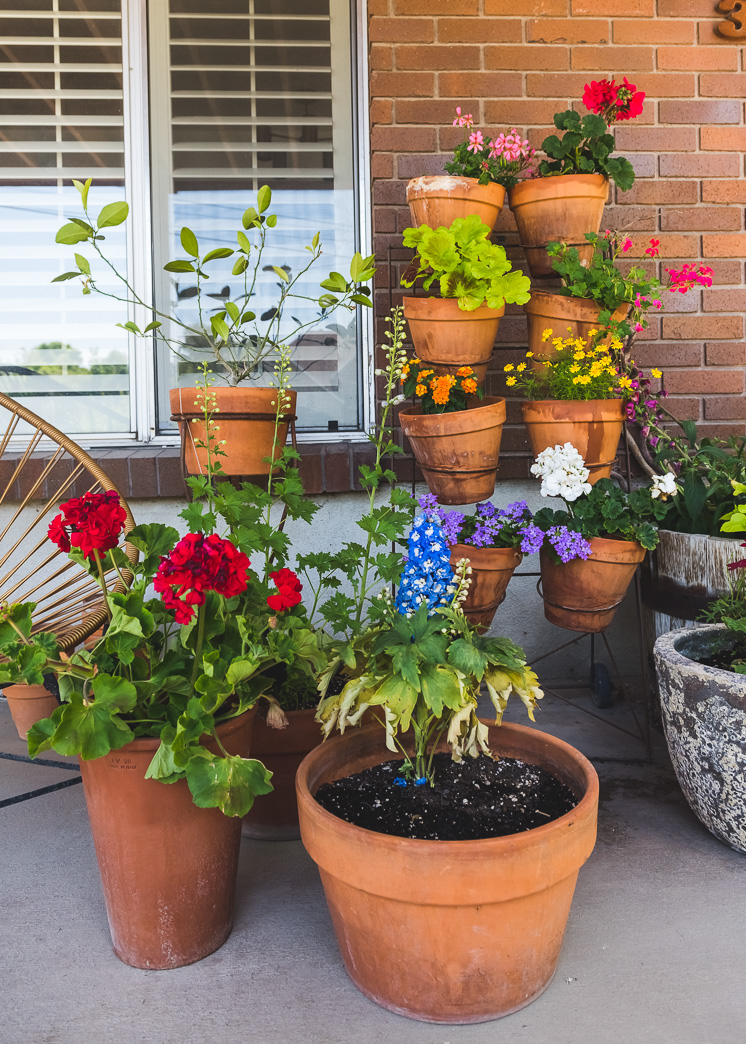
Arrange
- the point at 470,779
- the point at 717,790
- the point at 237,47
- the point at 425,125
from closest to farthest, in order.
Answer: the point at 470,779
the point at 717,790
the point at 425,125
the point at 237,47

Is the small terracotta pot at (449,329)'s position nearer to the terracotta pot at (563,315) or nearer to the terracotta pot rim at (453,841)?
the terracotta pot at (563,315)

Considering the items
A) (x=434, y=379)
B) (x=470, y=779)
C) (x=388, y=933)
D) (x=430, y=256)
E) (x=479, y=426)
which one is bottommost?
(x=388, y=933)

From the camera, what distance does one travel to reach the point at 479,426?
1897 millimetres

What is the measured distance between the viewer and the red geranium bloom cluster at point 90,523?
1.20m

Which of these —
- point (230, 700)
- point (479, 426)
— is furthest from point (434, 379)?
point (230, 700)

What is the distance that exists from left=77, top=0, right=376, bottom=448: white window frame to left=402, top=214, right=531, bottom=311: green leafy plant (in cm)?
78

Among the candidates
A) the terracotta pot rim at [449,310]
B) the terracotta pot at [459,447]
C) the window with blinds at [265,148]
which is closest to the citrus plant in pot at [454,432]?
the terracotta pot at [459,447]

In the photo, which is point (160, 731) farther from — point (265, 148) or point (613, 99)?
point (265, 148)

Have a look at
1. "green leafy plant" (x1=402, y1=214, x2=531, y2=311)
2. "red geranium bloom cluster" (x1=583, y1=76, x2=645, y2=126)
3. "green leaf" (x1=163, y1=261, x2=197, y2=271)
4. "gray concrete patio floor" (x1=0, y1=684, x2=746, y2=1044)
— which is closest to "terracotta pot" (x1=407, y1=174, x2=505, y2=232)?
"green leafy plant" (x1=402, y1=214, x2=531, y2=311)

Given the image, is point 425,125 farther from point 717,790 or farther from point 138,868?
point 138,868

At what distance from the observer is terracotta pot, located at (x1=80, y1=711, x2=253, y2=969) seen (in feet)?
4.18

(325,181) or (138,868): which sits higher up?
(325,181)


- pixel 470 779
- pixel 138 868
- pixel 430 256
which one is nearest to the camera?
pixel 138 868

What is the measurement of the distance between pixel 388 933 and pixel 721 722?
0.78 m
